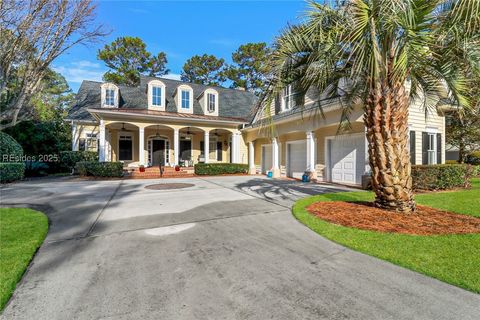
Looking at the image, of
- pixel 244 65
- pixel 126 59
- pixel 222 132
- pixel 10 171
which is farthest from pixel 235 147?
pixel 126 59

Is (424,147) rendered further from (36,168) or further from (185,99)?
(36,168)

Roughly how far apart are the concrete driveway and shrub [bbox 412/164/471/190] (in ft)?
25.0

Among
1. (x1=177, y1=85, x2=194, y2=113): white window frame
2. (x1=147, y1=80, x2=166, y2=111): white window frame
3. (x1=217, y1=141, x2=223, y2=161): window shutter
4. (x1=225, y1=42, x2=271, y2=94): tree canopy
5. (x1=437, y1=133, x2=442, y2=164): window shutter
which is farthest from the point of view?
(x1=225, y1=42, x2=271, y2=94): tree canopy

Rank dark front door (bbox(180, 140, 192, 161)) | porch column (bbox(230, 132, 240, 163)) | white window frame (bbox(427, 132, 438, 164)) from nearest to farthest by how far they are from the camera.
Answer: white window frame (bbox(427, 132, 438, 164)), porch column (bbox(230, 132, 240, 163)), dark front door (bbox(180, 140, 192, 161))

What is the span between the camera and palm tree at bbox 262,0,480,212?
4922 millimetres

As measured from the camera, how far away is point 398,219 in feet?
17.7

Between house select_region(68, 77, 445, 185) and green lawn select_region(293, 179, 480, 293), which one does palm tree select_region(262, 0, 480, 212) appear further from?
house select_region(68, 77, 445, 185)

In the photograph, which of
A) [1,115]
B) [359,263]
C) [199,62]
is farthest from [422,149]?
[199,62]

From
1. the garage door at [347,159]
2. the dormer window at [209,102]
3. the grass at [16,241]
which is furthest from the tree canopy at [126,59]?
the grass at [16,241]

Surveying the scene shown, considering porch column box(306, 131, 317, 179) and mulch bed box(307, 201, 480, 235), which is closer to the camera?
mulch bed box(307, 201, 480, 235)

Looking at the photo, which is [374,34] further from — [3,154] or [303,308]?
[3,154]

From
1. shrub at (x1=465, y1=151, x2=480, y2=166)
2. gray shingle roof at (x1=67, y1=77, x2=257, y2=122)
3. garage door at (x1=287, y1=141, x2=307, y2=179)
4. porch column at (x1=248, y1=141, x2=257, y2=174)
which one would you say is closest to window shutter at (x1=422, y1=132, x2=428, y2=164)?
garage door at (x1=287, y1=141, x2=307, y2=179)

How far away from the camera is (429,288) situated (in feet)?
9.08

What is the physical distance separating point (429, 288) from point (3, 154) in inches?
749
